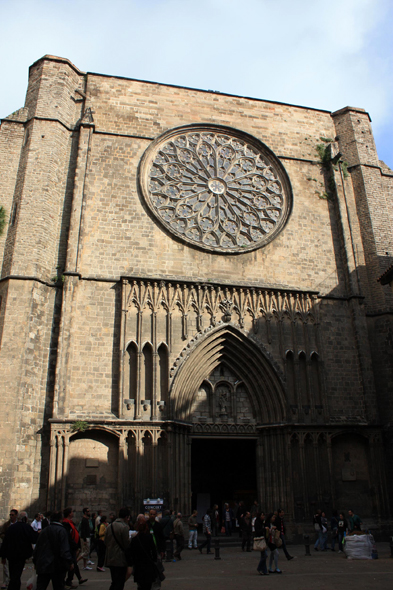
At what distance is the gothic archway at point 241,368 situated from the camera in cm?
1461

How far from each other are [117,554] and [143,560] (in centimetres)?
32

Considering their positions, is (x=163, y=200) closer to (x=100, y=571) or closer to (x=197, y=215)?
(x=197, y=215)

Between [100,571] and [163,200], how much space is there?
1075cm

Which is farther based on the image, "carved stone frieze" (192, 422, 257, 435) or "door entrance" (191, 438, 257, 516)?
"door entrance" (191, 438, 257, 516)

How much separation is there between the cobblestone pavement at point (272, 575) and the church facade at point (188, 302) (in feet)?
9.40

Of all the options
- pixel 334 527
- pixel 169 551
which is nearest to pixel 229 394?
pixel 334 527

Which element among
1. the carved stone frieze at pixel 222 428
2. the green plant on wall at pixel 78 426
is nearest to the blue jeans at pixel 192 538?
the carved stone frieze at pixel 222 428

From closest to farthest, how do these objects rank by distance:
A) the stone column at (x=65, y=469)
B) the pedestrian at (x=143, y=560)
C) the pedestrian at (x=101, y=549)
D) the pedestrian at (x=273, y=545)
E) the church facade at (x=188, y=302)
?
1. the pedestrian at (x=143, y=560)
2. the pedestrian at (x=273, y=545)
3. the pedestrian at (x=101, y=549)
4. the stone column at (x=65, y=469)
5. the church facade at (x=188, y=302)

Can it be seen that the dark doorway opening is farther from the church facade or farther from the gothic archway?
the gothic archway

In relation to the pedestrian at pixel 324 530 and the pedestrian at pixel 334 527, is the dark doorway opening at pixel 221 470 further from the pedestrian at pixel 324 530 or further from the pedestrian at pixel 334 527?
the pedestrian at pixel 324 530

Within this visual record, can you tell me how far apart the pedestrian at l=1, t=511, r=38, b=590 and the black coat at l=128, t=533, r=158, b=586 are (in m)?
1.50

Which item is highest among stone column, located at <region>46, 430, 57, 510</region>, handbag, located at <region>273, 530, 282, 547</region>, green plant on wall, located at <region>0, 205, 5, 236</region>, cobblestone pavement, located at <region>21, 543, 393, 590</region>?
green plant on wall, located at <region>0, 205, 5, 236</region>

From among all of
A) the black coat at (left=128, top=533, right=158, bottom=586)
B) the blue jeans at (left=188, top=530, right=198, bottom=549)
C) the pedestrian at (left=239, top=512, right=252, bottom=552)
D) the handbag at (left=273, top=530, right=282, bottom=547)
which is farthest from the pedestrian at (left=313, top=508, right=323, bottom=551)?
the black coat at (left=128, top=533, right=158, bottom=586)

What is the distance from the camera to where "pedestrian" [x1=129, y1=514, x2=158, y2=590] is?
17.4 feet
